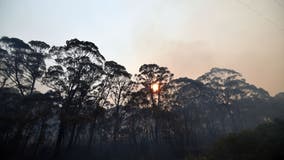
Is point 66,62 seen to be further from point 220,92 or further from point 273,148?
point 220,92

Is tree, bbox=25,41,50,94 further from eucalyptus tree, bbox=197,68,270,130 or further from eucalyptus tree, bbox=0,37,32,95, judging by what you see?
eucalyptus tree, bbox=197,68,270,130

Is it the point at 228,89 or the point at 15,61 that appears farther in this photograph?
the point at 228,89

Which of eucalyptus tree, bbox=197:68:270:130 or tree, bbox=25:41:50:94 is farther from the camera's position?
eucalyptus tree, bbox=197:68:270:130

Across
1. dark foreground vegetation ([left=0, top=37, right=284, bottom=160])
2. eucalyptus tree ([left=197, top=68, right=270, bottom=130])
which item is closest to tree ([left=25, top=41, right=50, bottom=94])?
dark foreground vegetation ([left=0, top=37, right=284, bottom=160])

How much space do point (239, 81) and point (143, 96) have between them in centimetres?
2628

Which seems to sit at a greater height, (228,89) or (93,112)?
(228,89)

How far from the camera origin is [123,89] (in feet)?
84.0

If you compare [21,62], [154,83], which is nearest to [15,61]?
[21,62]

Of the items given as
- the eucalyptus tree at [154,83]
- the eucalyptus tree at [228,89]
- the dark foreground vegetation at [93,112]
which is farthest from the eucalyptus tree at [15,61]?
the eucalyptus tree at [228,89]

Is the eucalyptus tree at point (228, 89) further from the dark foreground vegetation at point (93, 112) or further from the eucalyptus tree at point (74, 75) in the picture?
the eucalyptus tree at point (74, 75)

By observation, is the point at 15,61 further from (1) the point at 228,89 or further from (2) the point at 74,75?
(1) the point at 228,89

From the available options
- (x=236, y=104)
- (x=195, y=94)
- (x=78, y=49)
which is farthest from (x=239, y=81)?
(x=78, y=49)

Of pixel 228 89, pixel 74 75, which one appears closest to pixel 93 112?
pixel 74 75

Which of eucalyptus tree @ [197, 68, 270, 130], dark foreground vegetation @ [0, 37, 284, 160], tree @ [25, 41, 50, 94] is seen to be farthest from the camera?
eucalyptus tree @ [197, 68, 270, 130]
